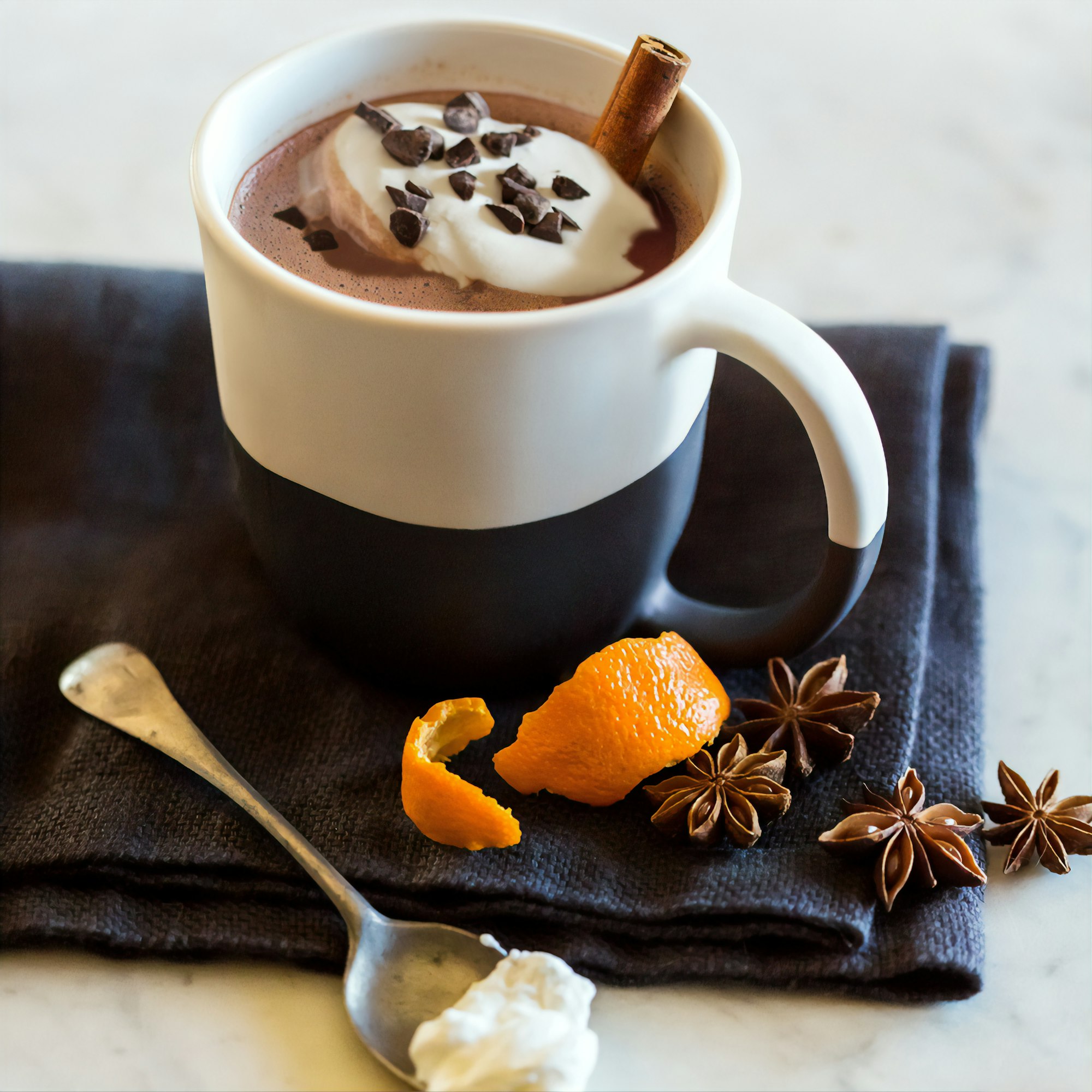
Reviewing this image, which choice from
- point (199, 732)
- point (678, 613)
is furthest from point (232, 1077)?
point (678, 613)

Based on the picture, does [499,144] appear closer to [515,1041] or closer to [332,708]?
[332,708]

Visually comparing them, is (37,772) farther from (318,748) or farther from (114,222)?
(114,222)

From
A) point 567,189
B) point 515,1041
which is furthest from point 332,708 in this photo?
point 567,189

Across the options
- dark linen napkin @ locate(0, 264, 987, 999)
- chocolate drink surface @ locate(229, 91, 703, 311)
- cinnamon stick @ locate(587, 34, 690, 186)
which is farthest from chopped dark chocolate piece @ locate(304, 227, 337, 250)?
dark linen napkin @ locate(0, 264, 987, 999)

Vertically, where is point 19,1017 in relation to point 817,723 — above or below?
below

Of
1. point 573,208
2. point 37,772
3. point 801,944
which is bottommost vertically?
point 37,772

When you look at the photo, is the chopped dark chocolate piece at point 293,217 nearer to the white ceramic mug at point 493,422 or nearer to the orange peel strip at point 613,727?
the white ceramic mug at point 493,422
